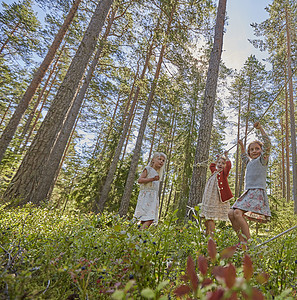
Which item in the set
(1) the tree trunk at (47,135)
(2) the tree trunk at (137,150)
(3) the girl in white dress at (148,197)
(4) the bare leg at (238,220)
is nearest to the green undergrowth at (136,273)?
(4) the bare leg at (238,220)

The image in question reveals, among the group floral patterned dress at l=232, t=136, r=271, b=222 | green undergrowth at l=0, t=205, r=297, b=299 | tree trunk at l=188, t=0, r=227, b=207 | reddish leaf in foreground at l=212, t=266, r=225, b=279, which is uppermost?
tree trunk at l=188, t=0, r=227, b=207

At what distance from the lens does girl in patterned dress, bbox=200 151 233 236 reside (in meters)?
3.53

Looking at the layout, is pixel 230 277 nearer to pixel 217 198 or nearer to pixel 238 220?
pixel 238 220

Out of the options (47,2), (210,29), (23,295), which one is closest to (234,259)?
(23,295)

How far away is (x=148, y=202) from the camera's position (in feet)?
12.9

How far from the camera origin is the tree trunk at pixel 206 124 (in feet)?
14.3

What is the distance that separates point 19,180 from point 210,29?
9.09 meters

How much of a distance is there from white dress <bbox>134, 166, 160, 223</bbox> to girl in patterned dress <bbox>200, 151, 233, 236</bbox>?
0.98 metres

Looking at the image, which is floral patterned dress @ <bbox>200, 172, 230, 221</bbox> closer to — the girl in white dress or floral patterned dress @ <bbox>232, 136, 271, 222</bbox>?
floral patterned dress @ <bbox>232, 136, 271, 222</bbox>

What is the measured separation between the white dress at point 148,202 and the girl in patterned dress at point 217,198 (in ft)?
3.21

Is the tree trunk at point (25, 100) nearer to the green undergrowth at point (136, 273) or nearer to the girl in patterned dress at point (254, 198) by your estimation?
the green undergrowth at point (136, 273)

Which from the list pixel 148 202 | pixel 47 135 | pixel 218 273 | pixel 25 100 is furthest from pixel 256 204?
pixel 25 100

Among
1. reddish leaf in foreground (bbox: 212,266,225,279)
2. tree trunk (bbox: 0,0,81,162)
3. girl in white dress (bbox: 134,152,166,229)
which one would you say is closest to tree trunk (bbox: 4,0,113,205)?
tree trunk (bbox: 0,0,81,162)

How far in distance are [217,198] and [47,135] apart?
174 inches
